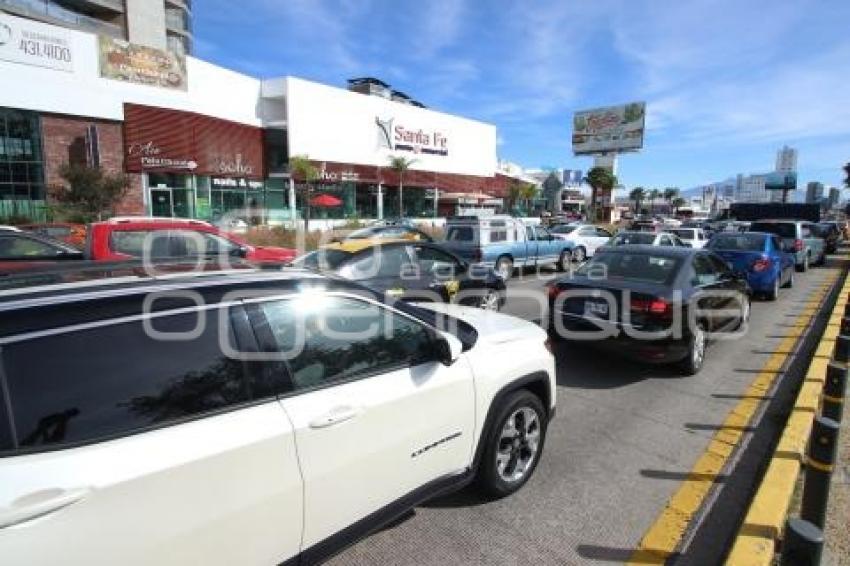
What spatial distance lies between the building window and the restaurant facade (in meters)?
0.04

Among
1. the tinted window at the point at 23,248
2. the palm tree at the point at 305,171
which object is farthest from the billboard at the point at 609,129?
the tinted window at the point at 23,248

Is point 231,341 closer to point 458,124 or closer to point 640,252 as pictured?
A: point 640,252

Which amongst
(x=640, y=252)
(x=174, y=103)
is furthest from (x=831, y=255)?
(x=174, y=103)

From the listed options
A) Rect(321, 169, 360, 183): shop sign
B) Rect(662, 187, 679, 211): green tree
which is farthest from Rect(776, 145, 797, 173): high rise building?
Rect(321, 169, 360, 183): shop sign

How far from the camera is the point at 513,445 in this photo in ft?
12.5

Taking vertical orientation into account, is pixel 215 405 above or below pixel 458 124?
below

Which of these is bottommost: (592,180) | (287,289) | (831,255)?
(831,255)

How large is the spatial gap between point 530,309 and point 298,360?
26.5 ft

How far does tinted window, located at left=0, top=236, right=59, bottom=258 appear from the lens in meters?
8.23

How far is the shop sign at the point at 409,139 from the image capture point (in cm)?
4228

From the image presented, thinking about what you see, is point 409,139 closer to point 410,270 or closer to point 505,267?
point 505,267

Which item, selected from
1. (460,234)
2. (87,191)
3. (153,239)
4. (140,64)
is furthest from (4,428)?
(140,64)

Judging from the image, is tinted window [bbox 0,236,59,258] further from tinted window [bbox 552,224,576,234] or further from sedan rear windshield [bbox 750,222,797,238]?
sedan rear windshield [bbox 750,222,797,238]

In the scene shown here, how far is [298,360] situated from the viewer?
2.61m
